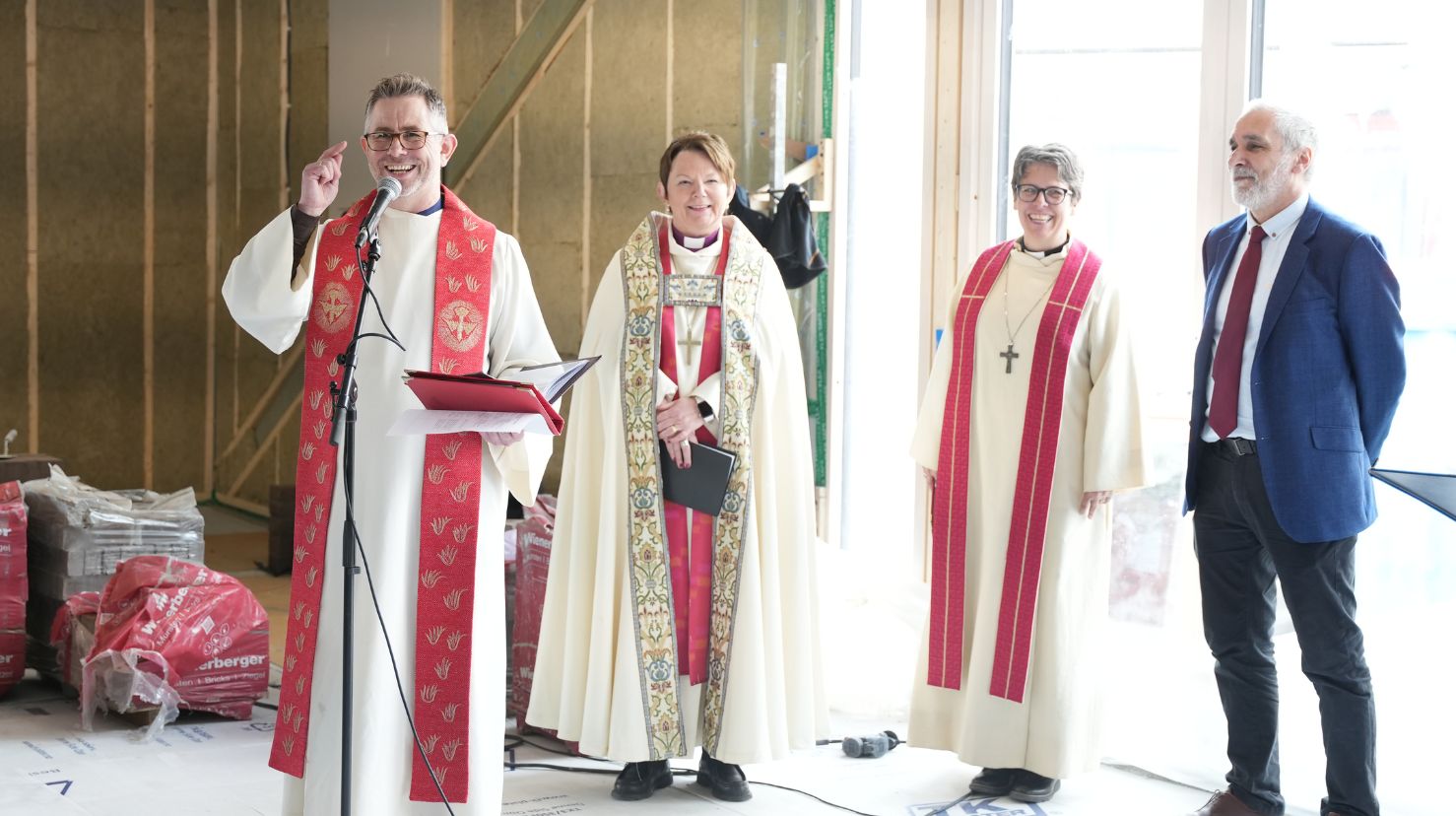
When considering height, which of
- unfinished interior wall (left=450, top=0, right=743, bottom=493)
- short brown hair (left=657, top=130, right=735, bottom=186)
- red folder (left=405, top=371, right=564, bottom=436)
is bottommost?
red folder (left=405, top=371, right=564, bottom=436)

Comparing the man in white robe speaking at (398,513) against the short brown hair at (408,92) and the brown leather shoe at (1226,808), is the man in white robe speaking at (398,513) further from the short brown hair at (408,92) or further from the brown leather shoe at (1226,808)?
the brown leather shoe at (1226,808)

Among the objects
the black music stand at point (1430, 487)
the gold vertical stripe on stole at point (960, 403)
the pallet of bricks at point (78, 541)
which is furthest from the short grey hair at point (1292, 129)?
the pallet of bricks at point (78, 541)

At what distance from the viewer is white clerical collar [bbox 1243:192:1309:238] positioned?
12.1 feet

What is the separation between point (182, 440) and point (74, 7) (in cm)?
266

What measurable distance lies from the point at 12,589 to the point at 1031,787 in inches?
132

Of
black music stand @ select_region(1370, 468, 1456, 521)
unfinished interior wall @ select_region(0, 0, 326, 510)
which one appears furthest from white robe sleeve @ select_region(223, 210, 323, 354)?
unfinished interior wall @ select_region(0, 0, 326, 510)

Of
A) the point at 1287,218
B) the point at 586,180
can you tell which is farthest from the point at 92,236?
the point at 1287,218

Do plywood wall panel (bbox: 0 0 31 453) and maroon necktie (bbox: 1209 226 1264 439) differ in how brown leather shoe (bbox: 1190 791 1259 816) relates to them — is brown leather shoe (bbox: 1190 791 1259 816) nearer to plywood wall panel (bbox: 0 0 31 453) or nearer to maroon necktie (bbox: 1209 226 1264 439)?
maroon necktie (bbox: 1209 226 1264 439)

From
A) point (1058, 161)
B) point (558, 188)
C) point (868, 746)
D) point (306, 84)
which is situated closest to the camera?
point (1058, 161)

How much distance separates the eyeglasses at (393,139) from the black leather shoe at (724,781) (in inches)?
76.3

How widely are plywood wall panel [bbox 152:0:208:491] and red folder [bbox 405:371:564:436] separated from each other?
7.38 m

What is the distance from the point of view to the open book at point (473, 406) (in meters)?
2.65

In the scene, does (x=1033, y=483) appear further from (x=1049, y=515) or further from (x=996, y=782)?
(x=996, y=782)

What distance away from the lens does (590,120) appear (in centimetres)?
720
